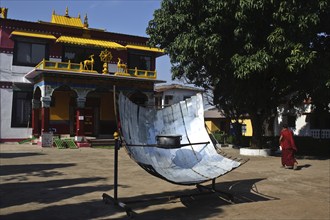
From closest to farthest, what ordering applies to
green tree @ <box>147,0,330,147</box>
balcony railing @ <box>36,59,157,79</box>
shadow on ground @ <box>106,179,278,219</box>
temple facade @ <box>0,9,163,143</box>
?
1. shadow on ground @ <box>106,179,278,219</box>
2. green tree @ <box>147,0,330,147</box>
3. balcony railing @ <box>36,59,157,79</box>
4. temple facade @ <box>0,9,163,143</box>

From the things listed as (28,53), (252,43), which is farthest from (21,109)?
(252,43)

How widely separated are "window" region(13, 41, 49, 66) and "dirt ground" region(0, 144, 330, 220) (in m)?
14.5

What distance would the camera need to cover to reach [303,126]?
1368 inches

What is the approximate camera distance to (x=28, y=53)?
85.5ft

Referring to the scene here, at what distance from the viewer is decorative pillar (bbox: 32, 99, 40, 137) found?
2548 centimetres

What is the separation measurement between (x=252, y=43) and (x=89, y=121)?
16727 millimetres

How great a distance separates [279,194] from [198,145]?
2534mm

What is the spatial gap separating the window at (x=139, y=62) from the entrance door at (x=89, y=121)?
4.98 m

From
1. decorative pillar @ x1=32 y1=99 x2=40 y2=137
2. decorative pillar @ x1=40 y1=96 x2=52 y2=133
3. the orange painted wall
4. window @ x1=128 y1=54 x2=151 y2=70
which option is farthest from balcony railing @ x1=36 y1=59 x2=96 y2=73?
window @ x1=128 y1=54 x2=151 y2=70

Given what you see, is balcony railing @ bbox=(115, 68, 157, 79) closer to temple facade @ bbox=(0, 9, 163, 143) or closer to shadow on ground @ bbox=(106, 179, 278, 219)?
temple facade @ bbox=(0, 9, 163, 143)

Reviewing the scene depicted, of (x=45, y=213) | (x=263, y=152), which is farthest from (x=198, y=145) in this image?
(x=263, y=152)

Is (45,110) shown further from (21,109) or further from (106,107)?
(106,107)

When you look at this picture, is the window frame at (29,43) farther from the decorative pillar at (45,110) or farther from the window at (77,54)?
the decorative pillar at (45,110)

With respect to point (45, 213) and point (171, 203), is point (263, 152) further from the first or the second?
point (45, 213)
